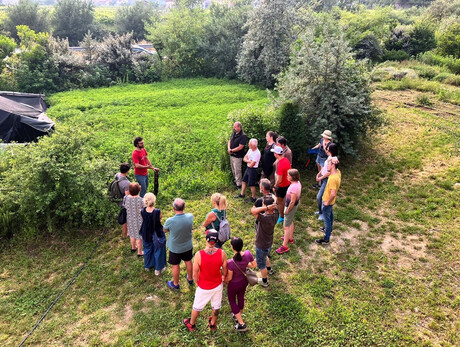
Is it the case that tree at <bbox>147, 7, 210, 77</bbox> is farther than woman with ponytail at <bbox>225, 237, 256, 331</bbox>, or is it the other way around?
tree at <bbox>147, 7, 210, 77</bbox>

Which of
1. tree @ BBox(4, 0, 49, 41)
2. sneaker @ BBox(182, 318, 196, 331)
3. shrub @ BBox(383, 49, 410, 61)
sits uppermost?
tree @ BBox(4, 0, 49, 41)

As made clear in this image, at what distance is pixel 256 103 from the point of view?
15922 mm

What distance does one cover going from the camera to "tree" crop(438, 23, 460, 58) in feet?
79.7

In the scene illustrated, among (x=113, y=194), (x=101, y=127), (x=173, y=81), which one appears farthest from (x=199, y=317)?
(x=173, y=81)

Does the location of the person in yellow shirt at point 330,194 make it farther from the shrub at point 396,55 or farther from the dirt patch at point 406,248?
the shrub at point 396,55

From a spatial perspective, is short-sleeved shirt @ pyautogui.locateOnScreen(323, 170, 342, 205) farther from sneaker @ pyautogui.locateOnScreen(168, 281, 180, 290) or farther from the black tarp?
the black tarp

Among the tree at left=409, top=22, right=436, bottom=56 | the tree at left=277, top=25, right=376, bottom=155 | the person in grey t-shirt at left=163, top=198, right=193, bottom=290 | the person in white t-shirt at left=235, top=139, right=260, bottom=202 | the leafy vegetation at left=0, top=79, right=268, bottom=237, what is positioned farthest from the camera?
the tree at left=409, top=22, right=436, bottom=56

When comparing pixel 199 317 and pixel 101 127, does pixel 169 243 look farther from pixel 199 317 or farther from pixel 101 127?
pixel 101 127

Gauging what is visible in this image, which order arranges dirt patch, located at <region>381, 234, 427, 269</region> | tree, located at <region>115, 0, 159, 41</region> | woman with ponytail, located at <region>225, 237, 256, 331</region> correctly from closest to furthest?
woman with ponytail, located at <region>225, 237, 256, 331</region>
dirt patch, located at <region>381, 234, 427, 269</region>
tree, located at <region>115, 0, 159, 41</region>

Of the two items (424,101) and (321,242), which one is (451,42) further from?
(321,242)

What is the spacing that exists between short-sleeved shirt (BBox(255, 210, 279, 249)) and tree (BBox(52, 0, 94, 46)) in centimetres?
4262

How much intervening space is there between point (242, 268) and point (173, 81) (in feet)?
65.8

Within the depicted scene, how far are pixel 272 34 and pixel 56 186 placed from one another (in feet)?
56.4

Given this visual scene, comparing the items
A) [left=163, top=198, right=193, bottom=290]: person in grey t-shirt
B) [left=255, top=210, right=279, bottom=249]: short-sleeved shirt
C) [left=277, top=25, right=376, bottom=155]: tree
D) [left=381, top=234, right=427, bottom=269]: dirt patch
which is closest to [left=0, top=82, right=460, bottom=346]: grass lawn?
[left=381, top=234, right=427, bottom=269]: dirt patch
